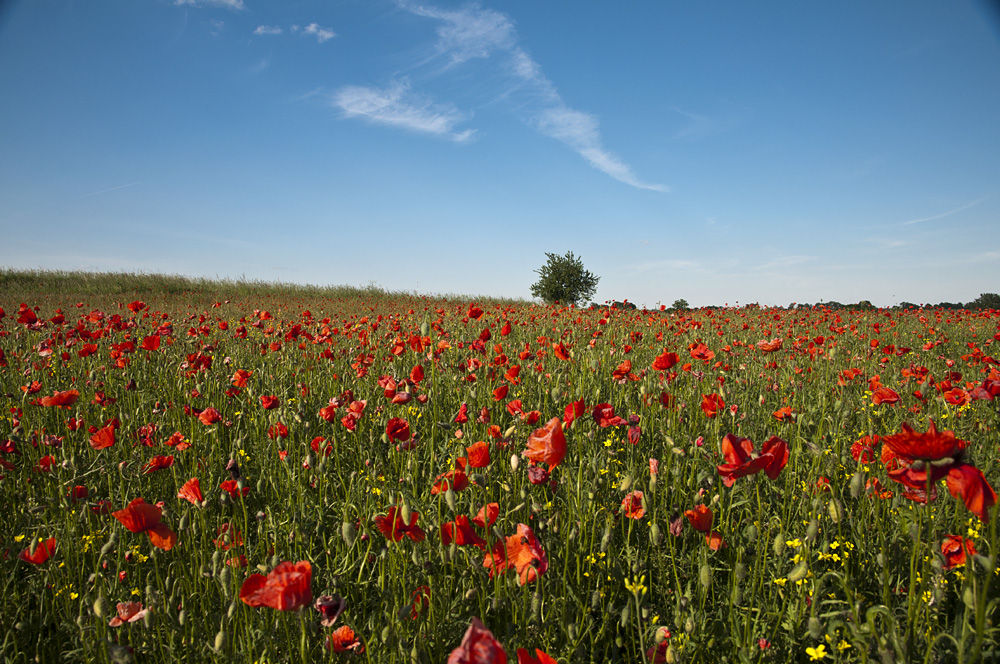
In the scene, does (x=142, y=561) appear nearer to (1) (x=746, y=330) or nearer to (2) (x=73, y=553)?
(2) (x=73, y=553)

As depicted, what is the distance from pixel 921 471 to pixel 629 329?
5953 millimetres

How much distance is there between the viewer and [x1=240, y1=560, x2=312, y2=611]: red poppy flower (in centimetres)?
95

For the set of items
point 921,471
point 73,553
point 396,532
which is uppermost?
point 921,471

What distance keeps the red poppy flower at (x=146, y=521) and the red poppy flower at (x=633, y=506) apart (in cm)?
133

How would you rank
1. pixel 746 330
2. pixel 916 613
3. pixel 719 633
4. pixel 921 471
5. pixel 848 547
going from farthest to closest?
pixel 746 330, pixel 848 547, pixel 719 633, pixel 916 613, pixel 921 471

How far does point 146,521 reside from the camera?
4.33 feet

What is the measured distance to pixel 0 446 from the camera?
6.75 feet

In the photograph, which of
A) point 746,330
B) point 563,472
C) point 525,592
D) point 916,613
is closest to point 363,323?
point 563,472

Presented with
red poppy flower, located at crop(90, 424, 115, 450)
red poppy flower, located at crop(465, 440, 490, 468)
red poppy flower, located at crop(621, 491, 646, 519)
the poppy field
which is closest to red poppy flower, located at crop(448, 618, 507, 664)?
the poppy field

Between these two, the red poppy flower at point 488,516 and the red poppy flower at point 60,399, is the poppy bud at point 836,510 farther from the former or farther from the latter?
the red poppy flower at point 60,399

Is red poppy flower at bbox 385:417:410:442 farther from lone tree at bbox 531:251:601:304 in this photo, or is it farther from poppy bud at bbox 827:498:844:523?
lone tree at bbox 531:251:601:304

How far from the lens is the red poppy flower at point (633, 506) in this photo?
1585 mm

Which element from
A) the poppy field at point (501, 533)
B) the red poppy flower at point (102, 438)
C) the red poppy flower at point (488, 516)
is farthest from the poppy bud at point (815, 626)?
the red poppy flower at point (102, 438)

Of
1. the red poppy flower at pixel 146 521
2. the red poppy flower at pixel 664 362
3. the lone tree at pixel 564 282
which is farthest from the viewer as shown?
the lone tree at pixel 564 282
